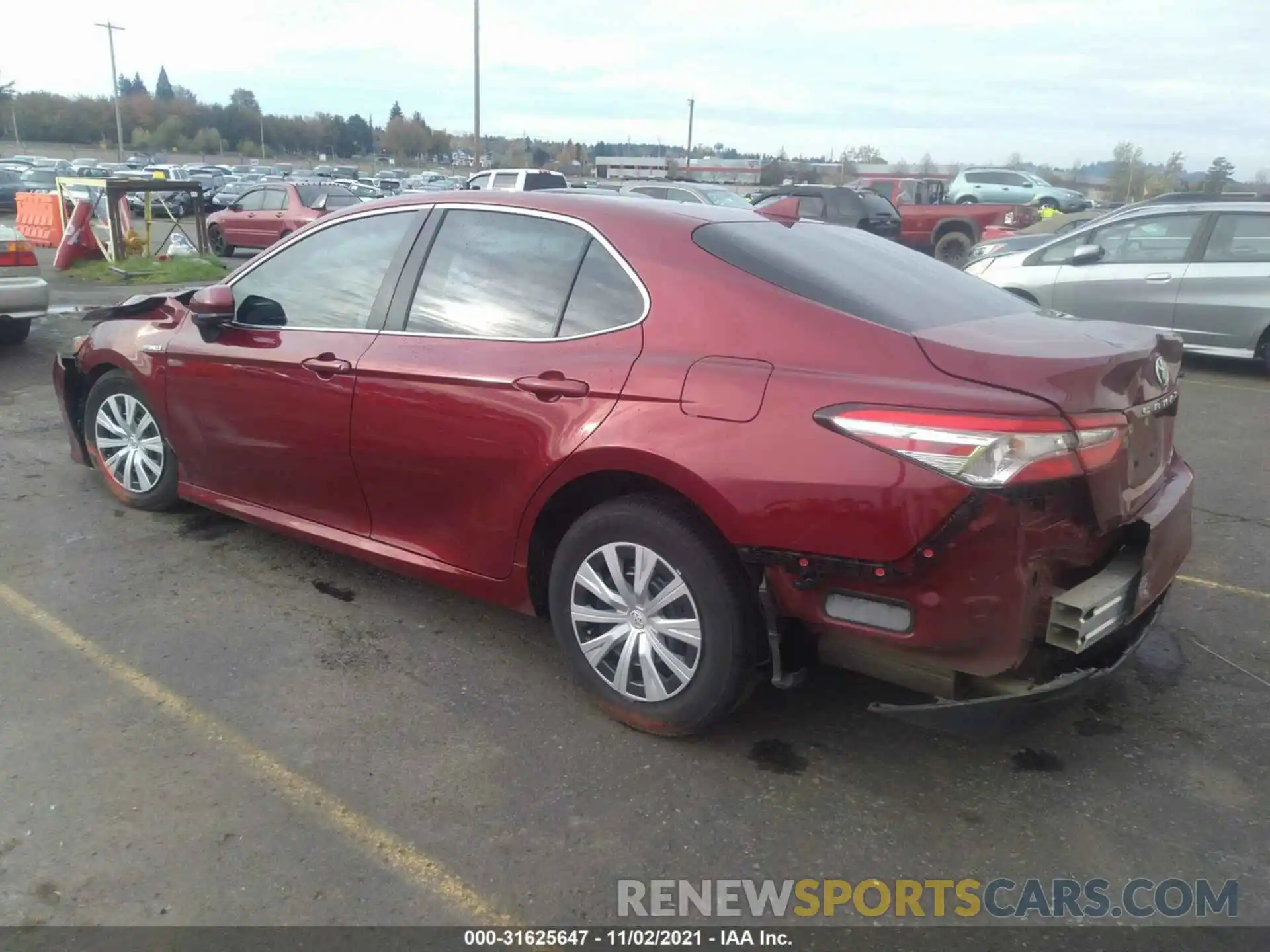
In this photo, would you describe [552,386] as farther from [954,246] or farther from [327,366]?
[954,246]

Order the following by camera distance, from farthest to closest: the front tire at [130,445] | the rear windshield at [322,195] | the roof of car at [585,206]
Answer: the rear windshield at [322,195], the front tire at [130,445], the roof of car at [585,206]

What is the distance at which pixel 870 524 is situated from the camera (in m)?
2.59

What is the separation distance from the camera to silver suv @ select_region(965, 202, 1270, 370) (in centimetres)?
895

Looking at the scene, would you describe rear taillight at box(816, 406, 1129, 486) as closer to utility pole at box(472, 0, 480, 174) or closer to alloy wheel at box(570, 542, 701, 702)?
alloy wheel at box(570, 542, 701, 702)

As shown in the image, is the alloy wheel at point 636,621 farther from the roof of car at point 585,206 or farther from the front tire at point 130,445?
the front tire at point 130,445

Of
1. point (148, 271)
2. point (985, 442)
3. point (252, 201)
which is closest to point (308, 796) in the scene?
point (985, 442)

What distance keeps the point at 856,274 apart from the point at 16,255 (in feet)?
26.4

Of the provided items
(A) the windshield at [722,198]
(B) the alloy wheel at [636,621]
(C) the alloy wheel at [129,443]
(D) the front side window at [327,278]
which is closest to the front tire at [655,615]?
(B) the alloy wheel at [636,621]

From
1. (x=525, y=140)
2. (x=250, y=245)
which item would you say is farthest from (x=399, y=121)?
(x=250, y=245)

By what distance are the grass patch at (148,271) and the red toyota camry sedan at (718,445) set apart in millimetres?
12113

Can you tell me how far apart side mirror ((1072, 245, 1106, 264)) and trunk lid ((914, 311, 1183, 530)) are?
275 inches

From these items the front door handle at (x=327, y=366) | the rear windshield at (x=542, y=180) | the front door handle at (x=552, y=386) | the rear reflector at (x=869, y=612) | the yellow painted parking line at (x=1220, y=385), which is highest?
the rear windshield at (x=542, y=180)

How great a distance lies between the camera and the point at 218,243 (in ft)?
66.2

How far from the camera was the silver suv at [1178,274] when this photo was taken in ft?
29.4
